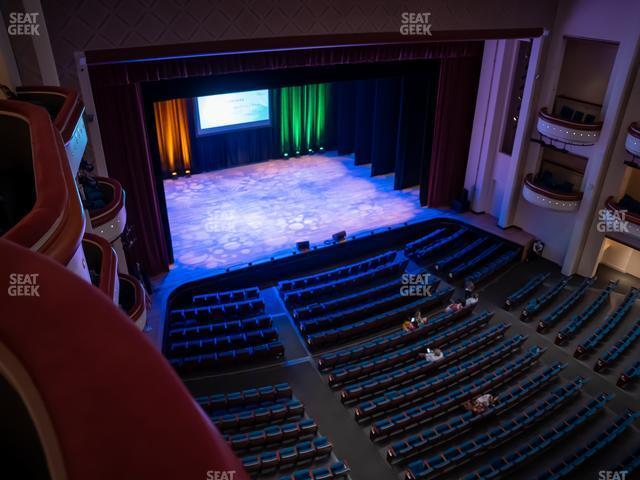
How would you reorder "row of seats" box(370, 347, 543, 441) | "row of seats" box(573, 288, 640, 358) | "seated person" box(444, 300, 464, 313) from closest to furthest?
1. "row of seats" box(370, 347, 543, 441)
2. "row of seats" box(573, 288, 640, 358)
3. "seated person" box(444, 300, 464, 313)

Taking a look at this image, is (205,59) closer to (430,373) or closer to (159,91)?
→ (159,91)

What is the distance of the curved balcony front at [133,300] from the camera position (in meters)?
7.24

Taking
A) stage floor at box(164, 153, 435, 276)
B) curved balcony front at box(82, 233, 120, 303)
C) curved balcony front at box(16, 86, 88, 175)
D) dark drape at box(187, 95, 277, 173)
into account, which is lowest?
stage floor at box(164, 153, 435, 276)

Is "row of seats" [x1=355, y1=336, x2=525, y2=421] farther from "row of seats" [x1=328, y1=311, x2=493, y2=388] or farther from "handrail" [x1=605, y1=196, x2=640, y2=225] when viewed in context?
"handrail" [x1=605, y1=196, x2=640, y2=225]

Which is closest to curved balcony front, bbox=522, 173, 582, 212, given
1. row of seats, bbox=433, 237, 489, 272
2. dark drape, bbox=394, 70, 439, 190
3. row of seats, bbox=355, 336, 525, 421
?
row of seats, bbox=433, 237, 489, 272

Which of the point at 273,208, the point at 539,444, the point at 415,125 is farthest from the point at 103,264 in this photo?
the point at 415,125

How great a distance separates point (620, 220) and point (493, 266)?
3.27 metres

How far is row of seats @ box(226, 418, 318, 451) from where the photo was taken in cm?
841

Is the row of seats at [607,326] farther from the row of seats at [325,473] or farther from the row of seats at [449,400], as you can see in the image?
the row of seats at [325,473]

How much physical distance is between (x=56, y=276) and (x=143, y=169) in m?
11.4

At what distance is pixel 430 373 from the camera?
415 inches

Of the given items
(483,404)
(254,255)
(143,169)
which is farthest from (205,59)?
(483,404)

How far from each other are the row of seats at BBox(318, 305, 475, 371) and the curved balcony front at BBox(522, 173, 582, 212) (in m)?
3.86

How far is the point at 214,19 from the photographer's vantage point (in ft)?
31.3
